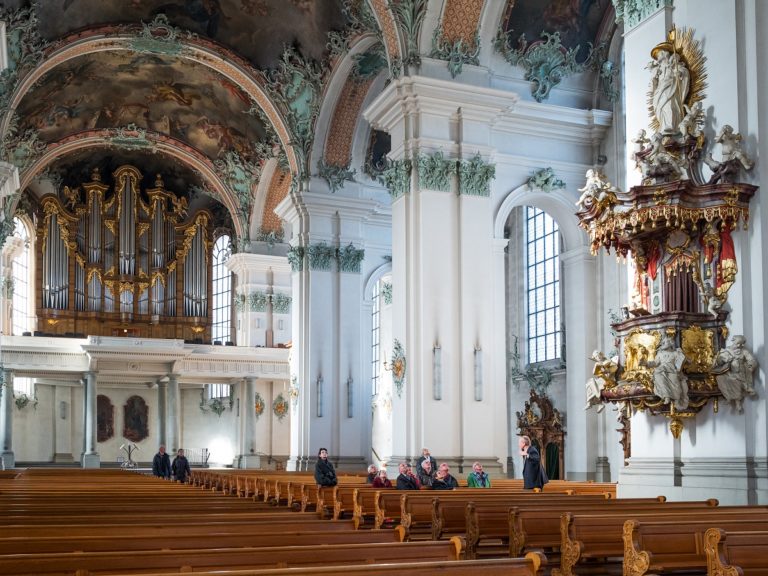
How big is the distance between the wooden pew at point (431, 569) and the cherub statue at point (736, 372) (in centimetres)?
572

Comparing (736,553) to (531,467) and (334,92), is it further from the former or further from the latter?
(334,92)

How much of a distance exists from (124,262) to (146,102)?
8187 mm

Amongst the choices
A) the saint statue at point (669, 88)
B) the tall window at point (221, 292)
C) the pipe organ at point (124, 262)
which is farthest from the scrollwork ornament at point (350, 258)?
the tall window at point (221, 292)

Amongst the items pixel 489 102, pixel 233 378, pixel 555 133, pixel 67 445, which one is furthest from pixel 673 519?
pixel 67 445

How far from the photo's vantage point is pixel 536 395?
23.7 m

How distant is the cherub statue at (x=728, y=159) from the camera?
380 inches

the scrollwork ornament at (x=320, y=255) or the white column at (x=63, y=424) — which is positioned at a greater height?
the scrollwork ornament at (x=320, y=255)

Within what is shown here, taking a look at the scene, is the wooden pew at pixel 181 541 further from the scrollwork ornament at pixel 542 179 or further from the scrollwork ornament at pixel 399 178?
the scrollwork ornament at pixel 542 179

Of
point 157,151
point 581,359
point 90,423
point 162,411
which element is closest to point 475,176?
point 581,359

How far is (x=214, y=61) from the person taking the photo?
25.2 metres

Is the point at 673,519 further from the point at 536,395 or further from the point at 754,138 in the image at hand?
the point at 536,395

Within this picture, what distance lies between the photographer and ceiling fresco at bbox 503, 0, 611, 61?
1886cm

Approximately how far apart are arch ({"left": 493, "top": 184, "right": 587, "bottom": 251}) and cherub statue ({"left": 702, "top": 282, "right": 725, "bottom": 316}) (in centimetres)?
915

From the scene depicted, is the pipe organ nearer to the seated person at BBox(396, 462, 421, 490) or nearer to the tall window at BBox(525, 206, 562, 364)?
the tall window at BBox(525, 206, 562, 364)
